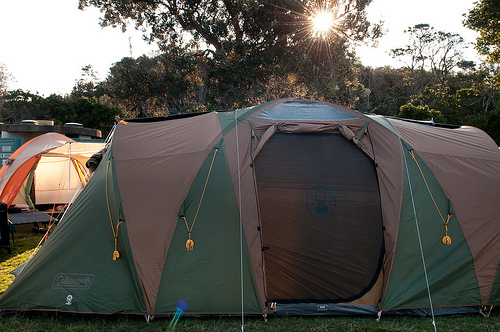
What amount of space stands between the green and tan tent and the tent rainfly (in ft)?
16.0

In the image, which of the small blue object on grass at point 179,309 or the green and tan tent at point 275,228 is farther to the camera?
the green and tan tent at point 275,228

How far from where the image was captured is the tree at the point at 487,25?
50.0 ft

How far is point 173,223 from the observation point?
4.23 m

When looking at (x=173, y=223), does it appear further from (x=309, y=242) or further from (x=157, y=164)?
(x=309, y=242)

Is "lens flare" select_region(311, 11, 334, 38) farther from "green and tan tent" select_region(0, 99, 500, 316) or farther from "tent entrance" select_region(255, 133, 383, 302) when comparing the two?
"tent entrance" select_region(255, 133, 383, 302)

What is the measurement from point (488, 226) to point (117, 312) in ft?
14.1

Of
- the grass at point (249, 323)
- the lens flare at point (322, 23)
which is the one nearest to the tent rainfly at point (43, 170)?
the grass at point (249, 323)

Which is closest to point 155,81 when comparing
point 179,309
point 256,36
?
point 256,36

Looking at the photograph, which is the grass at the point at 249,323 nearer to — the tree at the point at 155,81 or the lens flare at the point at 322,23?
the lens flare at the point at 322,23

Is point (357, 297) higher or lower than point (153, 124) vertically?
lower

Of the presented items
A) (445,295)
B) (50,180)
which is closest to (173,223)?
(445,295)

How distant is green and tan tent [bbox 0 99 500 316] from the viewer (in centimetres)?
410

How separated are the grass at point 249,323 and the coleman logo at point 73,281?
1.00 ft

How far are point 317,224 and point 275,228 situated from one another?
49 cm
